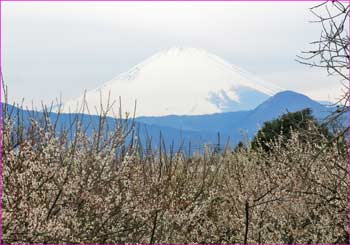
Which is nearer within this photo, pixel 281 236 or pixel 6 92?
pixel 6 92

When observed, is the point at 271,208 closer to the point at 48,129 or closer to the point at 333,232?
the point at 333,232

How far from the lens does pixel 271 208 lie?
9102 mm

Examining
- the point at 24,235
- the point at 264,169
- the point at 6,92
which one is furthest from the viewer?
the point at 264,169

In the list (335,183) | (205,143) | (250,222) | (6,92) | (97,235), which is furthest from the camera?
(205,143)

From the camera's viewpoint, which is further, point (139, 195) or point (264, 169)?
point (264, 169)

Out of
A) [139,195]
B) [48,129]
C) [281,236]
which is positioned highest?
[48,129]

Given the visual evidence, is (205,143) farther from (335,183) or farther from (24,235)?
(24,235)

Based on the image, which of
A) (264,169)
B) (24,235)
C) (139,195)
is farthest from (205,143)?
(24,235)

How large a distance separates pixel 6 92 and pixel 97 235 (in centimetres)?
202

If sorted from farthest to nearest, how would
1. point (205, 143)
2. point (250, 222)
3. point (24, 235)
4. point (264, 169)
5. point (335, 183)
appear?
point (205, 143) < point (264, 169) < point (250, 222) < point (335, 183) < point (24, 235)

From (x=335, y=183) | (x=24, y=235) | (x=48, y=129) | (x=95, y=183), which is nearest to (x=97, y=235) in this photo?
(x=95, y=183)

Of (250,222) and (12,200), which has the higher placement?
(12,200)

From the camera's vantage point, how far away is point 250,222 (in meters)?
8.93

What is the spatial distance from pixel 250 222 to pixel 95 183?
10.4 feet
